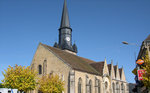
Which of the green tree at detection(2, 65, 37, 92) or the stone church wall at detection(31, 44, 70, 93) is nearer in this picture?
the green tree at detection(2, 65, 37, 92)

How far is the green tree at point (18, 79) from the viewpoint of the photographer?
30.9 metres

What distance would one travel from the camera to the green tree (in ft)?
101

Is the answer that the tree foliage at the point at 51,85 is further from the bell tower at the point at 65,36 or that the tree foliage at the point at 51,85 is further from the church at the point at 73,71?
the bell tower at the point at 65,36

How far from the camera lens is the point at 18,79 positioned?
3133 cm

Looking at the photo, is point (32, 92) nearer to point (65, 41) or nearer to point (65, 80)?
point (65, 80)

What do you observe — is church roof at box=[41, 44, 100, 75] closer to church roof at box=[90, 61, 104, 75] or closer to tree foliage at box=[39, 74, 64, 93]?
church roof at box=[90, 61, 104, 75]

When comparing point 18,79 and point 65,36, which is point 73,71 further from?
point 65,36

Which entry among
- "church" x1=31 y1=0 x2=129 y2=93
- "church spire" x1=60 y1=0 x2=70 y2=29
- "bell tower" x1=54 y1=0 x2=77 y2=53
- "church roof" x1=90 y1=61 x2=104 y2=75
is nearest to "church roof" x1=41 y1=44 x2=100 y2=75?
"church" x1=31 y1=0 x2=129 y2=93

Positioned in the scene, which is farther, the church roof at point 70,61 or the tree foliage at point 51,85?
the church roof at point 70,61

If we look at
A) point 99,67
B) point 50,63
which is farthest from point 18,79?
point 99,67

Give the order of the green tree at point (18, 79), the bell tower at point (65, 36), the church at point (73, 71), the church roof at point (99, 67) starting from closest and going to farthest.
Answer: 1. the green tree at point (18, 79)
2. the church at point (73, 71)
3. the church roof at point (99, 67)
4. the bell tower at point (65, 36)

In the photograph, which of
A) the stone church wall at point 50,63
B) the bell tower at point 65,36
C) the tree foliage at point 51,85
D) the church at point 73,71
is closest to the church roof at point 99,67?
the church at point 73,71

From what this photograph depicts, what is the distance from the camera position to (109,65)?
54250 millimetres

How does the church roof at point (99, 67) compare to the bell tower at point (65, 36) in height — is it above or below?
below
